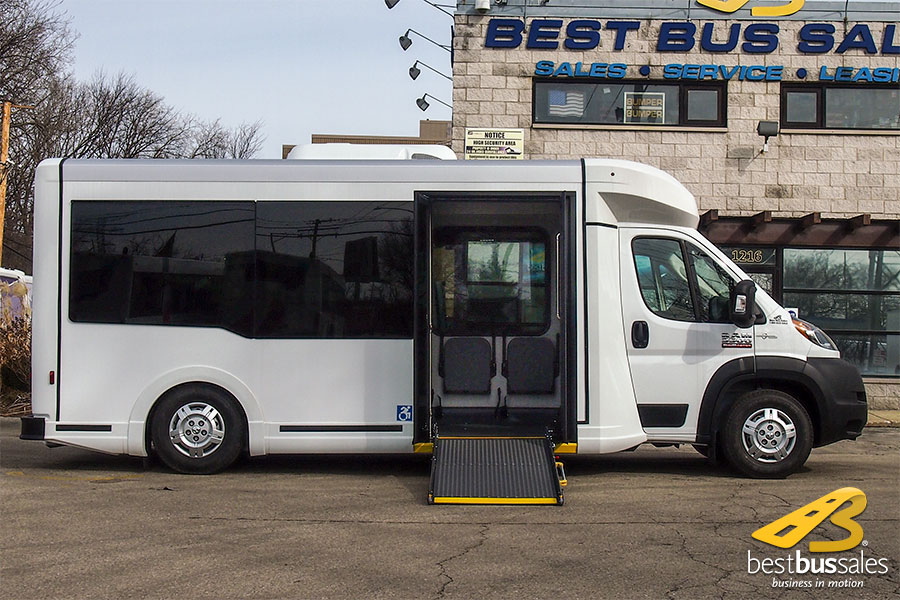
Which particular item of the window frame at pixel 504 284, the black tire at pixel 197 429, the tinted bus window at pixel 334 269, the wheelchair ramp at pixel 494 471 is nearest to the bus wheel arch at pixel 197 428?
the black tire at pixel 197 429

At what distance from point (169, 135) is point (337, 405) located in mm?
41994

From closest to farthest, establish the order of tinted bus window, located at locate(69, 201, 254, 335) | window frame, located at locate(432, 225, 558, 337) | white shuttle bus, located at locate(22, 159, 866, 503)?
1. white shuttle bus, located at locate(22, 159, 866, 503)
2. tinted bus window, located at locate(69, 201, 254, 335)
3. window frame, located at locate(432, 225, 558, 337)

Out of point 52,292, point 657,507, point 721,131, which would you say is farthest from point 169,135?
point 657,507

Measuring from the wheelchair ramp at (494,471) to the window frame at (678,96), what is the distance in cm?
942

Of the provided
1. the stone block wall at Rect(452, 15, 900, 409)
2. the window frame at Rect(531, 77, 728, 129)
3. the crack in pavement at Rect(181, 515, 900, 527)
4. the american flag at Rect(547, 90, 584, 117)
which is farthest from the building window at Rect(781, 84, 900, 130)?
the crack in pavement at Rect(181, 515, 900, 527)

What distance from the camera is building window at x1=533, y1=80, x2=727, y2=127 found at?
16.8 meters

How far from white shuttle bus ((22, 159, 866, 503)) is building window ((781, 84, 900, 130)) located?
884cm

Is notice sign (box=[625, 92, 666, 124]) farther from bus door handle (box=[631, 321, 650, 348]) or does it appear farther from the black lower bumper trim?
the black lower bumper trim

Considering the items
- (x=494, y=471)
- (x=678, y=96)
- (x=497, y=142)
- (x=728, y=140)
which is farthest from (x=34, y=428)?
(x=728, y=140)

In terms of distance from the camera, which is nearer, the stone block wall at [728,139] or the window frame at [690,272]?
the window frame at [690,272]

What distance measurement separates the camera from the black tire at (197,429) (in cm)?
888

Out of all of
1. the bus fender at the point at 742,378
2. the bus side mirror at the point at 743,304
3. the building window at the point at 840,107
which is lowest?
the bus fender at the point at 742,378

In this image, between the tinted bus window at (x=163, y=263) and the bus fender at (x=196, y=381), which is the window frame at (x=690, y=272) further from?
the bus fender at (x=196, y=381)
